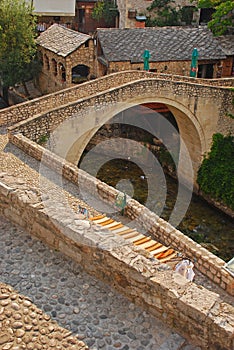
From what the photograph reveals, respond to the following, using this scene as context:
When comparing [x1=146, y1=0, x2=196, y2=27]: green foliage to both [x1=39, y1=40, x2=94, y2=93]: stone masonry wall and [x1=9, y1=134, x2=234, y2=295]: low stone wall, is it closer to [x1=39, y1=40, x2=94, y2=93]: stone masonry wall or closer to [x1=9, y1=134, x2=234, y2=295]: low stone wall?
[x1=39, y1=40, x2=94, y2=93]: stone masonry wall

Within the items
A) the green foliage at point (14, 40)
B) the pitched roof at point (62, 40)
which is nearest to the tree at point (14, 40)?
the green foliage at point (14, 40)

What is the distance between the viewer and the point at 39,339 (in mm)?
4574

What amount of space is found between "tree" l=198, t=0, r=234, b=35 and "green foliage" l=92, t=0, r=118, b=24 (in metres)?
7.97

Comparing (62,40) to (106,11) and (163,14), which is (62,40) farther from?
(106,11)

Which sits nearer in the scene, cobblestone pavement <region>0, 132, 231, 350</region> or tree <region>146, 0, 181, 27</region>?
cobblestone pavement <region>0, 132, 231, 350</region>

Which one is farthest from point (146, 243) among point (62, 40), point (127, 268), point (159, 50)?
point (62, 40)

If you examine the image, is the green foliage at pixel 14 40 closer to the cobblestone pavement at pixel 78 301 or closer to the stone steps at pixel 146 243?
the stone steps at pixel 146 243

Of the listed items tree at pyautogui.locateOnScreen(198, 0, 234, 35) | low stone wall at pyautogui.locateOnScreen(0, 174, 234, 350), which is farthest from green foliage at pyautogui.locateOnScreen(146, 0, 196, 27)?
low stone wall at pyautogui.locateOnScreen(0, 174, 234, 350)

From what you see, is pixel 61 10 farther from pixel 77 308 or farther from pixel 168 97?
pixel 77 308

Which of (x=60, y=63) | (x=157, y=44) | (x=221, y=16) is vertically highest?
(x=221, y=16)

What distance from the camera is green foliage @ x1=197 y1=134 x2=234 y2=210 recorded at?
18.0m

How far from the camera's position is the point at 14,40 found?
20750 millimetres

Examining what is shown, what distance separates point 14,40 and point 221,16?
1086cm

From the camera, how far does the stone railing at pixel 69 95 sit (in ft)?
45.1
